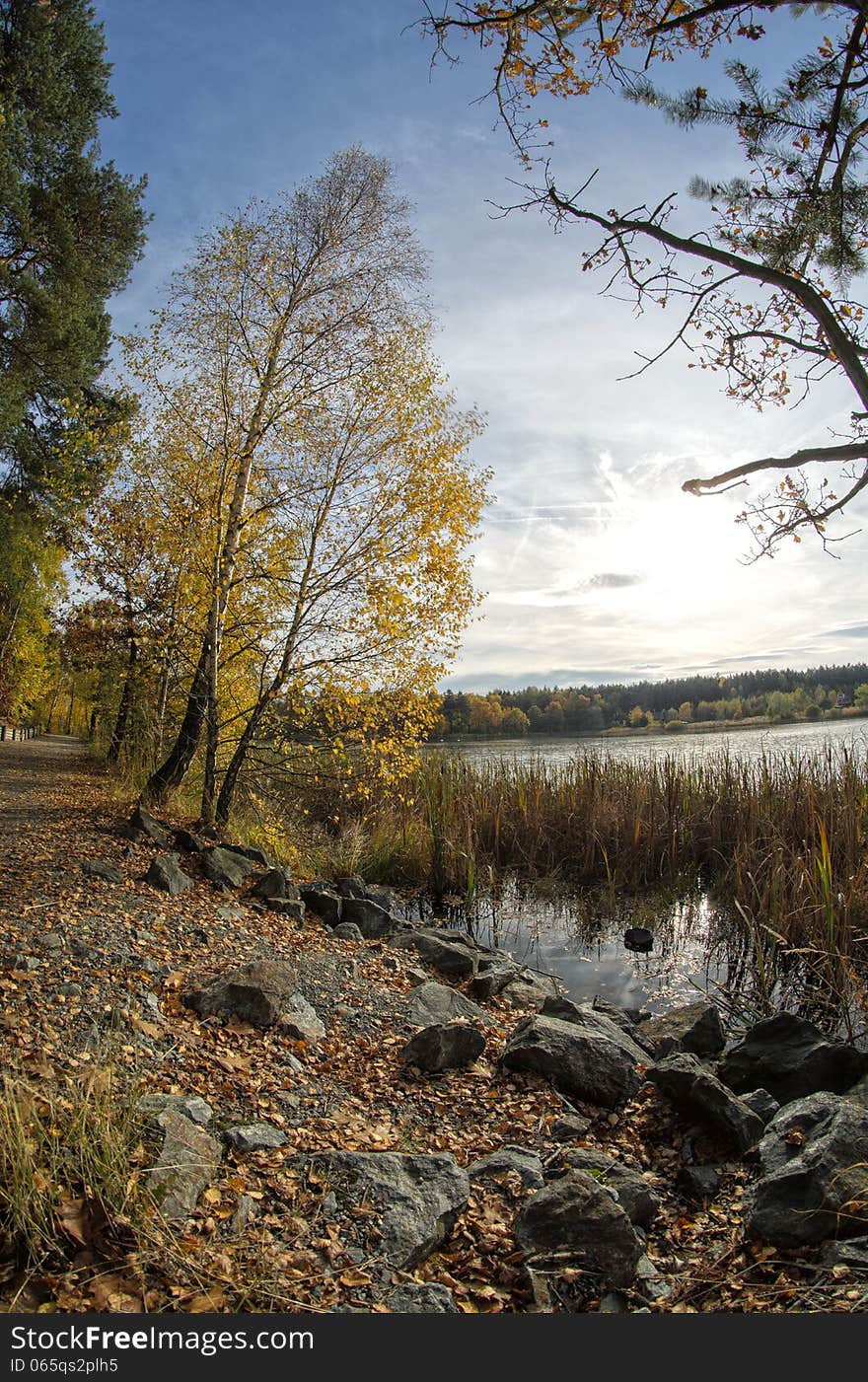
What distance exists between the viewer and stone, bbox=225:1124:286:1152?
128 inches

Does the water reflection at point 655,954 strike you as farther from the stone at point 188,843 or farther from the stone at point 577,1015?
the stone at point 188,843

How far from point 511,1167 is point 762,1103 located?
171cm

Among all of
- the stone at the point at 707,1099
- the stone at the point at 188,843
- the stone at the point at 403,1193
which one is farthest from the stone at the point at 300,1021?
the stone at the point at 188,843

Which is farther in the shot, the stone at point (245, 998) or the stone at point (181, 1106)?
the stone at point (245, 998)

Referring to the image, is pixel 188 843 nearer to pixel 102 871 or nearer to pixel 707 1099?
pixel 102 871

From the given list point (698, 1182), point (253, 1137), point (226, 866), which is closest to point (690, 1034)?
point (698, 1182)

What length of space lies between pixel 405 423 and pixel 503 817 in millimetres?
6250

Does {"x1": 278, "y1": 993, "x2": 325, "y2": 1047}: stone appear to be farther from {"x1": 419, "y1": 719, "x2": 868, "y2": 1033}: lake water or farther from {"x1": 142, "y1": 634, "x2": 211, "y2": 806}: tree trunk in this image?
{"x1": 142, "y1": 634, "x2": 211, "y2": 806}: tree trunk

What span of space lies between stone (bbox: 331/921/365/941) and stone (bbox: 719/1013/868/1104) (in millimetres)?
3103

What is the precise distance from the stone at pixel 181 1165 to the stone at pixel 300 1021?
53.6 inches

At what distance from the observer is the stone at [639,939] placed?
8750 millimetres

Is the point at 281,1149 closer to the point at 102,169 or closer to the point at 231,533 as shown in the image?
the point at 231,533

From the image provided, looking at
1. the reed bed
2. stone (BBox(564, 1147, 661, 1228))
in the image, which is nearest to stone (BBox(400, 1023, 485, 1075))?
stone (BBox(564, 1147, 661, 1228))

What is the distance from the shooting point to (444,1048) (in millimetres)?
4488
